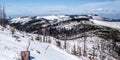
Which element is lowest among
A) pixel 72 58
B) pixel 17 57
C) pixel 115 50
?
pixel 115 50

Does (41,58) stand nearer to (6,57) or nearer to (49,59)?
(49,59)

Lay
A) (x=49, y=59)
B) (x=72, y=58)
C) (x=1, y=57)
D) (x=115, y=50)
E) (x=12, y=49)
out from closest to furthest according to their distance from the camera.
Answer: (x=1, y=57)
(x=12, y=49)
(x=49, y=59)
(x=72, y=58)
(x=115, y=50)

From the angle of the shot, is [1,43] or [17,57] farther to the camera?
[1,43]

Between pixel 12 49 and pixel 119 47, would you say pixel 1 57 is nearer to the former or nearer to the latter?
pixel 12 49

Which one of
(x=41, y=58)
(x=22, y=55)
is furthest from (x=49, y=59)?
(x=22, y=55)

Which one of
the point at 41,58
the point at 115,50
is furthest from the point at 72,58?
the point at 115,50

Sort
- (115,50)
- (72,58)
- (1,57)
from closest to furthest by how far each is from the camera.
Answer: (1,57), (72,58), (115,50)

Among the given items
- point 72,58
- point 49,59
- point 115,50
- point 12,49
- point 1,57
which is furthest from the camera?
point 115,50

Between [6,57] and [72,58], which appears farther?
[72,58]

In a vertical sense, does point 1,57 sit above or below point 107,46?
above
